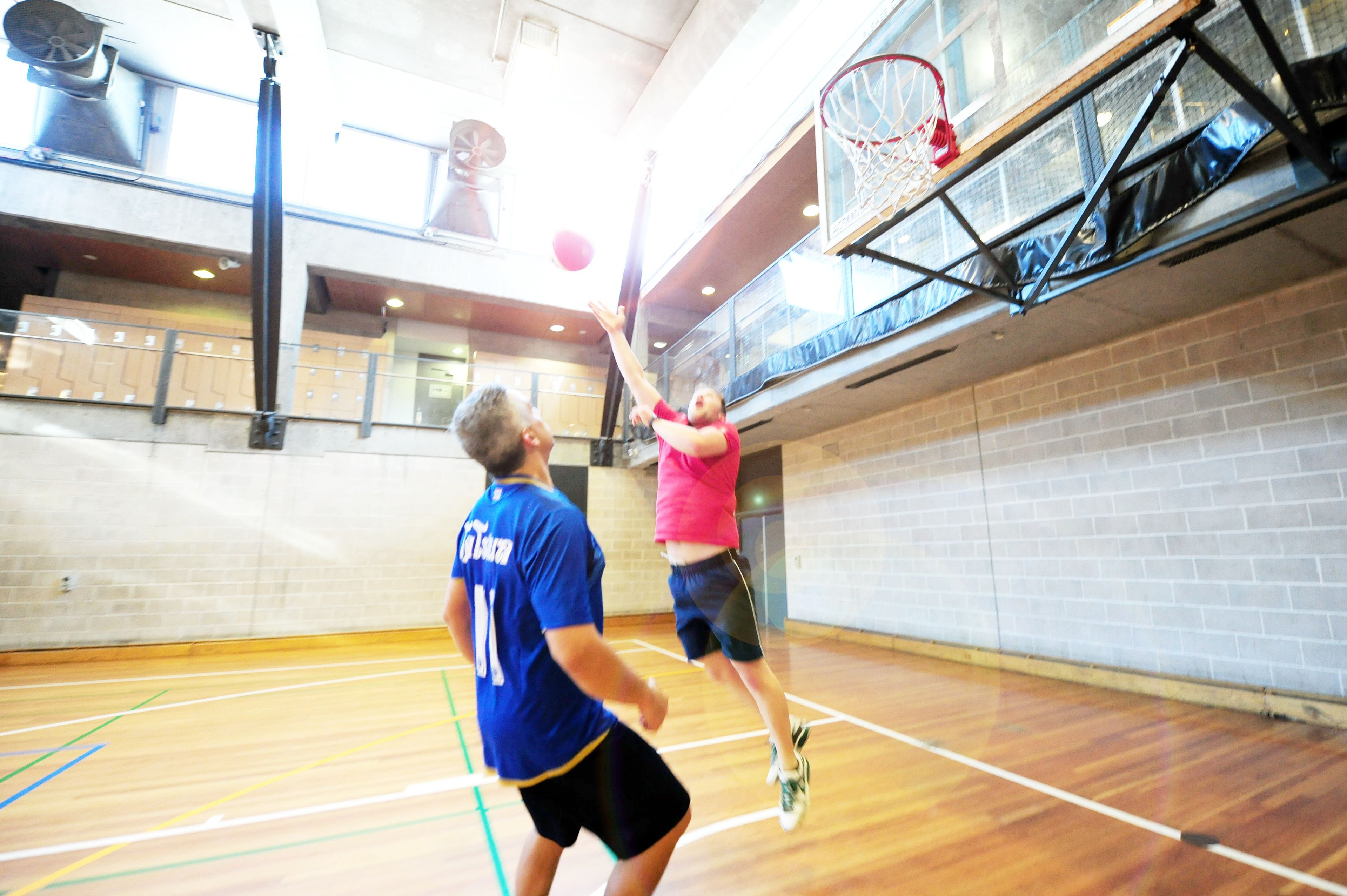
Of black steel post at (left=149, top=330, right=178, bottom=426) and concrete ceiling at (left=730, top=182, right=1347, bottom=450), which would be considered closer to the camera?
concrete ceiling at (left=730, top=182, right=1347, bottom=450)

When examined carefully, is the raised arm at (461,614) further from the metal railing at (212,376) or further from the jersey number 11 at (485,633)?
the metal railing at (212,376)

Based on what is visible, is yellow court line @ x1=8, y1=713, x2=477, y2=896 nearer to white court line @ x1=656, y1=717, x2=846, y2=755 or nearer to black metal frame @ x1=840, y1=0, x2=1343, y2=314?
white court line @ x1=656, y1=717, x2=846, y2=755

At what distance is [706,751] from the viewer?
3277 mm

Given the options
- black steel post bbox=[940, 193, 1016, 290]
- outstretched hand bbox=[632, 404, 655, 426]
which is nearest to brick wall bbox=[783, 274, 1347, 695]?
black steel post bbox=[940, 193, 1016, 290]

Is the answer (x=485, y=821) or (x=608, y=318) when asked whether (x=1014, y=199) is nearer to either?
(x=608, y=318)

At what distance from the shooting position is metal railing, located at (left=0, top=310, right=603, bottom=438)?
7246 mm

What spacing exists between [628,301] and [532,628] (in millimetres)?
8685

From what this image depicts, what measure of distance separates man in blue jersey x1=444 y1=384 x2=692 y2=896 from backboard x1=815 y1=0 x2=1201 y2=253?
3.06 meters

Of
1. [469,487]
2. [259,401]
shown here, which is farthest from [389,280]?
[469,487]

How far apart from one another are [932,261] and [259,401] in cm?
890

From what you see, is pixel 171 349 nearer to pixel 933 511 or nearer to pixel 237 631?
pixel 237 631

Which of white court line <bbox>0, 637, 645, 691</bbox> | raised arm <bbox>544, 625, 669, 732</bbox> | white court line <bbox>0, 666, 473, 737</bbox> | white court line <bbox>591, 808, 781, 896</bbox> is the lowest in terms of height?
white court line <bbox>0, 637, 645, 691</bbox>

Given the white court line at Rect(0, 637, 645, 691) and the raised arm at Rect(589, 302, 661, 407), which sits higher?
the raised arm at Rect(589, 302, 661, 407)

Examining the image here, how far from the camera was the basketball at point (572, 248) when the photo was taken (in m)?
3.38
